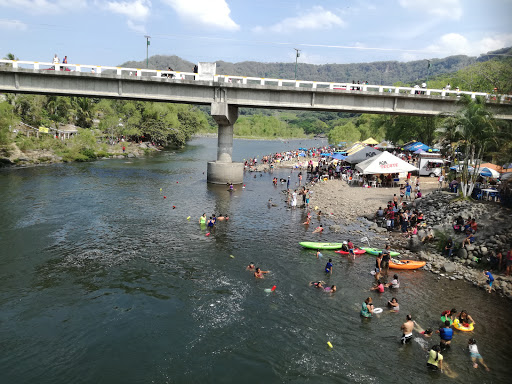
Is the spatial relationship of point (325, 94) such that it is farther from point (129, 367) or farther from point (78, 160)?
point (78, 160)

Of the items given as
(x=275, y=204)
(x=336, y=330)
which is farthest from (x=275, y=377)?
(x=275, y=204)

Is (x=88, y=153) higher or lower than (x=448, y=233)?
lower

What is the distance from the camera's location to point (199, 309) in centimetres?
1811

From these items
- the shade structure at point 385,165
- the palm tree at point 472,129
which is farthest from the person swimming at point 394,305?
the shade structure at point 385,165

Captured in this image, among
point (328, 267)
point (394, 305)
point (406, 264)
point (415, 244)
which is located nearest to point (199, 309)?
point (328, 267)

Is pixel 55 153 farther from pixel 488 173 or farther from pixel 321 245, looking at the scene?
pixel 488 173

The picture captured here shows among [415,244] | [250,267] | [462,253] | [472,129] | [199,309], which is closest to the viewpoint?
[199,309]

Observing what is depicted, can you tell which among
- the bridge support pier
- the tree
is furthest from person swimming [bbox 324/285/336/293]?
the tree

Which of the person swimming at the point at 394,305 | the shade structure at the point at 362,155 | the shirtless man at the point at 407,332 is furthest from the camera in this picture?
the shade structure at the point at 362,155

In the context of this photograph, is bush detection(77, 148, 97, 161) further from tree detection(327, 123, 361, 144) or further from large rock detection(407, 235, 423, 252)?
tree detection(327, 123, 361, 144)

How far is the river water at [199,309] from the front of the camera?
14320 millimetres

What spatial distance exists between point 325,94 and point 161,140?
67758 mm

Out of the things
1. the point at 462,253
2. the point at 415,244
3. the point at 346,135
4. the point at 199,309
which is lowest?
the point at 199,309

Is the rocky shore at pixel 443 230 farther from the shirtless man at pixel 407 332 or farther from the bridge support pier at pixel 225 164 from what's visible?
the bridge support pier at pixel 225 164
